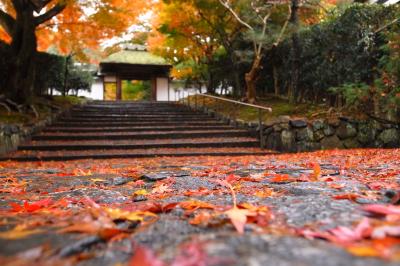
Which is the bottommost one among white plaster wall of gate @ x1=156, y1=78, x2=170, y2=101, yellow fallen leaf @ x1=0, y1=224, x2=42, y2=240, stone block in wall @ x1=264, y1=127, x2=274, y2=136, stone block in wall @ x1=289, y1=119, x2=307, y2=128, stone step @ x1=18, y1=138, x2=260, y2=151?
stone step @ x1=18, y1=138, x2=260, y2=151

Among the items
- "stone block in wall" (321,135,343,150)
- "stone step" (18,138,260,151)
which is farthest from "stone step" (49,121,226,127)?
"stone block in wall" (321,135,343,150)

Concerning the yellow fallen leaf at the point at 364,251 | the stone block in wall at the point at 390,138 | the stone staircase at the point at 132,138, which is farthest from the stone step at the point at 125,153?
the yellow fallen leaf at the point at 364,251

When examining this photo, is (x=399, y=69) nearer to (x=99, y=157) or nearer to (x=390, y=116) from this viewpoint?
(x=390, y=116)

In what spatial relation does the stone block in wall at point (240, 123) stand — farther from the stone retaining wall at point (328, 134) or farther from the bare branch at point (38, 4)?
the bare branch at point (38, 4)

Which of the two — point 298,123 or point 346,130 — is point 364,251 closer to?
point 298,123

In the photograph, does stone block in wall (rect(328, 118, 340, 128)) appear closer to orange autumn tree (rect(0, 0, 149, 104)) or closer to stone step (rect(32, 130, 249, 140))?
stone step (rect(32, 130, 249, 140))

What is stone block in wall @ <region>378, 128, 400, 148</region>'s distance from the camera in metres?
7.86

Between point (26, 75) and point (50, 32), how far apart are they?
3.76 m

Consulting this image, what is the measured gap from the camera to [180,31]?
13.4m

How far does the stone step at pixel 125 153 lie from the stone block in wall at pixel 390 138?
2823 millimetres

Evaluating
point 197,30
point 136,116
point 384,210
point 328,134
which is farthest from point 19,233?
point 197,30

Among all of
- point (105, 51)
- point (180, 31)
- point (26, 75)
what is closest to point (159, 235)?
point (26, 75)

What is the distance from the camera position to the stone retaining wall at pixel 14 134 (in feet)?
24.3

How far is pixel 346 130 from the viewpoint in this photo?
8.12 metres
